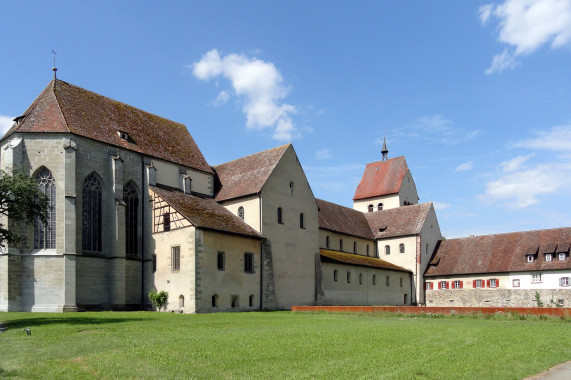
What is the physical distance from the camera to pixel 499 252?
188 ft

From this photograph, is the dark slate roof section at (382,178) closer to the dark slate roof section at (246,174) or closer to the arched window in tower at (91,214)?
the dark slate roof section at (246,174)

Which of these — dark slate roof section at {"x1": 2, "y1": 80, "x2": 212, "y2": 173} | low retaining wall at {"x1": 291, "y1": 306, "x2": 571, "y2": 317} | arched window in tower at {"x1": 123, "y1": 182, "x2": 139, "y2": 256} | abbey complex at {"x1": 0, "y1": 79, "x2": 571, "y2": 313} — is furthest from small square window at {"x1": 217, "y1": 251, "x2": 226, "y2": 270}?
dark slate roof section at {"x1": 2, "y1": 80, "x2": 212, "y2": 173}

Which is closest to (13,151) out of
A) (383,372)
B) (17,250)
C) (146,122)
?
(17,250)

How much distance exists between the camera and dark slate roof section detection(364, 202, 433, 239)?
200ft

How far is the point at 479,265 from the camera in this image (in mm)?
57062

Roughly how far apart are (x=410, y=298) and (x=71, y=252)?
3871 centimetres

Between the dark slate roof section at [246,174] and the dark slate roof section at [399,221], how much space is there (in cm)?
2170

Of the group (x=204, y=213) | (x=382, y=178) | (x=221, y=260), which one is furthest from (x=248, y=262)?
(x=382, y=178)

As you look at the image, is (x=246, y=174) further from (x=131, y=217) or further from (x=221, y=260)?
(x=131, y=217)

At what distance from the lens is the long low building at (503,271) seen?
52.1m

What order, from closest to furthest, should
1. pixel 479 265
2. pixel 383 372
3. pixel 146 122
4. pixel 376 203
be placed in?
1. pixel 383 372
2. pixel 146 122
3. pixel 479 265
4. pixel 376 203

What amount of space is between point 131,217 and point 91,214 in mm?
3252

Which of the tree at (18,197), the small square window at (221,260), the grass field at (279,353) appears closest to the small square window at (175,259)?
the small square window at (221,260)

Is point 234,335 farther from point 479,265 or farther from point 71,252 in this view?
point 479,265
